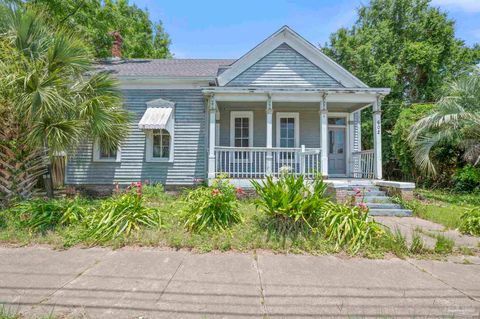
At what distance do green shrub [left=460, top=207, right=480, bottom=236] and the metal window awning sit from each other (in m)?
8.60

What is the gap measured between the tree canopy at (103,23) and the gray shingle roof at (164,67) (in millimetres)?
1154

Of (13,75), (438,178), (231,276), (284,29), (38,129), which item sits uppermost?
(284,29)

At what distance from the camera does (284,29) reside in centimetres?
1110

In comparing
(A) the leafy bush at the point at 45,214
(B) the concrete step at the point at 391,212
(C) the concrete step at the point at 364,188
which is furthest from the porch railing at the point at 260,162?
(A) the leafy bush at the point at 45,214

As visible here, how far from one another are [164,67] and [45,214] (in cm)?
834

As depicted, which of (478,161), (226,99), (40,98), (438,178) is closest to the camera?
(40,98)

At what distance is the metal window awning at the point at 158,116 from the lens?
9391 mm

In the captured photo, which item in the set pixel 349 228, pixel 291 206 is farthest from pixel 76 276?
pixel 349 228

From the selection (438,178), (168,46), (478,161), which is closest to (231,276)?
(478,161)

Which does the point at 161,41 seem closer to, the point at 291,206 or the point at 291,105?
the point at 291,105

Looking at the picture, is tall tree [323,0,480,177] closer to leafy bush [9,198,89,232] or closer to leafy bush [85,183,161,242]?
leafy bush [85,183,161,242]

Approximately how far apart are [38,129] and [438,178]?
15707 millimetres

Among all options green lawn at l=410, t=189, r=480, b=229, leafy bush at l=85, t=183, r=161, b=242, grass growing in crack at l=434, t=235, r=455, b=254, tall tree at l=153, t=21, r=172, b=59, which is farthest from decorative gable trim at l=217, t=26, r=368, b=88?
tall tree at l=153, t=21, r=172, b=59

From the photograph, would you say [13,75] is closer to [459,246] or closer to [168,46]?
[459,246]
